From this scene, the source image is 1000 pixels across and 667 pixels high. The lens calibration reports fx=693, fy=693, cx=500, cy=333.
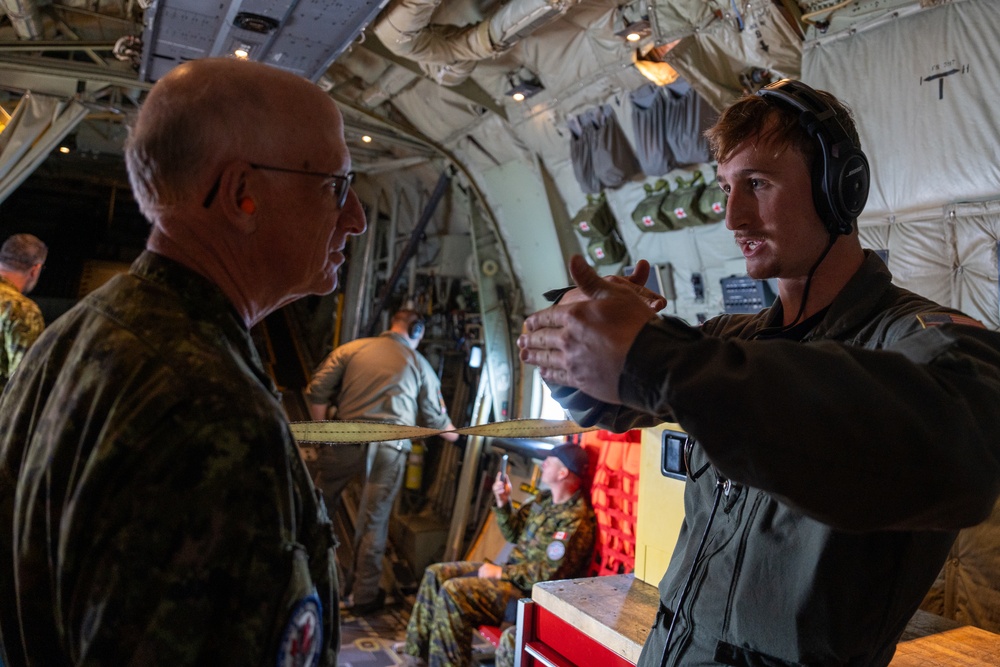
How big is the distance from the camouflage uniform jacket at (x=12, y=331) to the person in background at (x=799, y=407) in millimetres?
4277

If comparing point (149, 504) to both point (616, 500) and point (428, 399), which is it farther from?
point (428, 399)

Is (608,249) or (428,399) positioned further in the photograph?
(428,399)

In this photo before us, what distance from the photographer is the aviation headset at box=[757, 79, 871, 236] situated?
1385 millimetres

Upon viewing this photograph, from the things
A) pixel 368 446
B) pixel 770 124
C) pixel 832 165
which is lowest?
pixel 368 446

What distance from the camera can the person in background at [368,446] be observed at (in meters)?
5.75

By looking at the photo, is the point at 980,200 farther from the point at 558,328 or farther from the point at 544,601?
the point at 558,328

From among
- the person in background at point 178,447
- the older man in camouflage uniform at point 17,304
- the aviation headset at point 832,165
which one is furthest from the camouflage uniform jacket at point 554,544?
the older man in camouflage uniform at point 17,304

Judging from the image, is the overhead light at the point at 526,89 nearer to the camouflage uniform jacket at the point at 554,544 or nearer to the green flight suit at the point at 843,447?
the camouflage uniform jacket at the point at 554,544

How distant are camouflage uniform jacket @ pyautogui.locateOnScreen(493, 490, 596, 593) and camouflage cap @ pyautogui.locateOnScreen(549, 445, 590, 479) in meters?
0.14

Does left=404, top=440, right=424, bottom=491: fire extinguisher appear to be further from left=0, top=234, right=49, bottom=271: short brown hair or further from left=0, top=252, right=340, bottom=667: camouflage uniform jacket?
left=0, top=252, right=340, bottom=667: camouflage uniform jacket

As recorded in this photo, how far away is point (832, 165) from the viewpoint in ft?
4.58

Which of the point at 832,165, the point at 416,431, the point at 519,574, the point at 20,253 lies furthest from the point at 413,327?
the point at 832,165

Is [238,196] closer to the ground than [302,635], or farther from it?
farther from it

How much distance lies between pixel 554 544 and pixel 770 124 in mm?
3183
